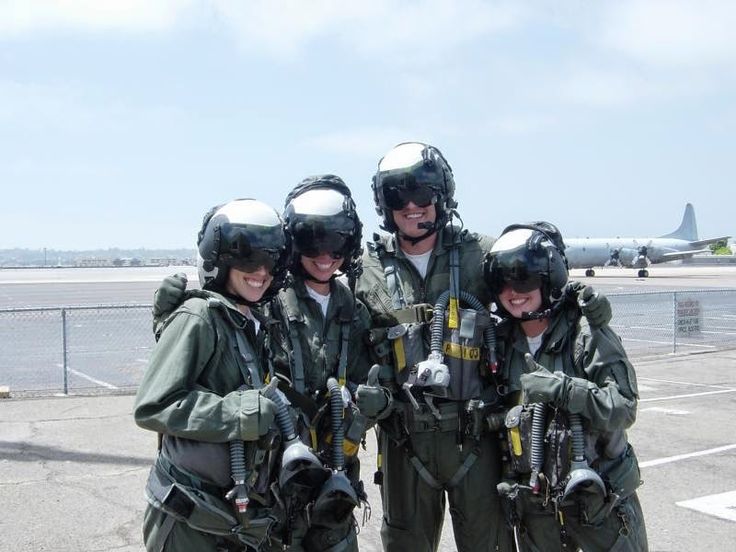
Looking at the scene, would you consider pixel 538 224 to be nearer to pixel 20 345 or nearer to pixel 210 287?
pixel 210 287

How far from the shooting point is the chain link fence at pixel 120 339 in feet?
35.1

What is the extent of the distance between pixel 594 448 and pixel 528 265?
34.3 inches

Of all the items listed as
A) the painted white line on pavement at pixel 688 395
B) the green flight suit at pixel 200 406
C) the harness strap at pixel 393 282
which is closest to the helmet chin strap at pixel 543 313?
the harness strap at pixel 393 282

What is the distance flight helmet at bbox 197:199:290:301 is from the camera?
296cm

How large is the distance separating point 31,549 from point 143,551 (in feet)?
2.30

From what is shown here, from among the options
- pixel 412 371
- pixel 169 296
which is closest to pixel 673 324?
pixel 412 371

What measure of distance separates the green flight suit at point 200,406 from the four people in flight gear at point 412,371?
3.2 inches

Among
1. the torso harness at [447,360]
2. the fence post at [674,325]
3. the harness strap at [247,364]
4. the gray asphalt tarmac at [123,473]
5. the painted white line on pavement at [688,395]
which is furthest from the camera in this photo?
the fence post at [674,325]

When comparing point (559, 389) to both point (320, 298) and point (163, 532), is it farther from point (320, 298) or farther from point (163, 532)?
point (163, 532)

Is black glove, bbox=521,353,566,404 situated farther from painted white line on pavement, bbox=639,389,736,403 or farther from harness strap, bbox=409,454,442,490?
painted white line on pavement, bbox=639,389,736,403

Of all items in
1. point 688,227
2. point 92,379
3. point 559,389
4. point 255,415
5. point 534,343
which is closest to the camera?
point 255,415

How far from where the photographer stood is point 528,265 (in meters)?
3.41

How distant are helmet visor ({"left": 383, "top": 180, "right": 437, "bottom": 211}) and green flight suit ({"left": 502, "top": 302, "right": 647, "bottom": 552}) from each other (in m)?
0.92

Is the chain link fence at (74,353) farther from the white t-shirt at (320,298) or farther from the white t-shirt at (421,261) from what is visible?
the white t-shirt at (320,298)
